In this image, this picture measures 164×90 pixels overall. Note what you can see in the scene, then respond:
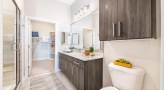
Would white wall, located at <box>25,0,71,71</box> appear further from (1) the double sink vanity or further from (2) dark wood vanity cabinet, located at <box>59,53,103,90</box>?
(2) dark wood vanity cabinet, located at <box>59,53,103,90</box>

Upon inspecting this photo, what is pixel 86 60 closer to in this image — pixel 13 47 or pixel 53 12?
pixel 13 47

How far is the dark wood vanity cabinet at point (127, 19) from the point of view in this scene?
970mm

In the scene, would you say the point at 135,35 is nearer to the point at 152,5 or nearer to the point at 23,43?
the point at 152,5

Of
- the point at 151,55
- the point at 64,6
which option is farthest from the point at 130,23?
the point at 64,6

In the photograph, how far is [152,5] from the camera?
0.98 m

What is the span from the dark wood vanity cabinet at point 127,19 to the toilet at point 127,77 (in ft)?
1.45

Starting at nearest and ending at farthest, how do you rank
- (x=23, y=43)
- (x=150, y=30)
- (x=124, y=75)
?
1. (x=150, y=30)
2. (x=124, y=75)
3. (x=23, y=43)

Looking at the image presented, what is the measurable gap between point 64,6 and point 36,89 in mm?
3173

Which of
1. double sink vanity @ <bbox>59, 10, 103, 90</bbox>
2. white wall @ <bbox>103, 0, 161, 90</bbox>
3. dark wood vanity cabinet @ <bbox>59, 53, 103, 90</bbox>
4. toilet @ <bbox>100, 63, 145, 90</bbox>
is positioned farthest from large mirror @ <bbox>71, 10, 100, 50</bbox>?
toilet @ <bbox>100, 63, 145, 90</bbox>

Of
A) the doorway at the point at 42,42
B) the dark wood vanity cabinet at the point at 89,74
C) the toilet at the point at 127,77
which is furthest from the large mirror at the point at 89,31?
the doorway at the point at 42,42

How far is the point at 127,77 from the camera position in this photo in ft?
3.92

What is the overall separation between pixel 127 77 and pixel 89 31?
5.25 feet

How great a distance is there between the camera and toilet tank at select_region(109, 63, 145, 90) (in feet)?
3.70

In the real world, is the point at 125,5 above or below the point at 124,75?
above
